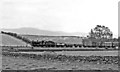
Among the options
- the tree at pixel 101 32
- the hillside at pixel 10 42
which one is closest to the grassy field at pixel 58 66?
the hillside at pixel 10 42

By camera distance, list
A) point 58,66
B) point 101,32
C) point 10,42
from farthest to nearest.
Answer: point 101,32
point 10,42
point 58,66

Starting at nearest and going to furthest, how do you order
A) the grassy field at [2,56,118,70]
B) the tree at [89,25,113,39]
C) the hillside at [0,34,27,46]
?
the grassy field at [2,56,118,70], the hillside at [0,34,27,46], the tree at [89,25,113,39]

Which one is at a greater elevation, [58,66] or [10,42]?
[10,42]

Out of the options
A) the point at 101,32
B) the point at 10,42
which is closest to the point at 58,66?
the point at 10,42

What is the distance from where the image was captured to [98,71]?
15523mm

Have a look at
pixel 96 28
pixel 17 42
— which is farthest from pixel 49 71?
pixel 96 28

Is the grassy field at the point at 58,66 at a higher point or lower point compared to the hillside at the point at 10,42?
lower

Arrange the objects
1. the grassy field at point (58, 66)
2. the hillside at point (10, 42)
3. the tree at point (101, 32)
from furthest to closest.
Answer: the tree at point (101, 32), the hillside at point (10, 42), the grassy field at point (58, 66)

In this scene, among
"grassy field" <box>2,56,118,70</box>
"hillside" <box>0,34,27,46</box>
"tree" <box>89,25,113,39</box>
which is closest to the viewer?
"grassy field" <box>2,56,118,70</box>

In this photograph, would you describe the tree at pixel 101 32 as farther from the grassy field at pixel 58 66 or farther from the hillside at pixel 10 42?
the grassy field at pixel 58 66

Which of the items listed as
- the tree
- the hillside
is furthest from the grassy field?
the tree

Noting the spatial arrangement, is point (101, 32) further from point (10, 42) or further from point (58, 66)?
point (58, 66)

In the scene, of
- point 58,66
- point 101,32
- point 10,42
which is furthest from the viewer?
point 101,32

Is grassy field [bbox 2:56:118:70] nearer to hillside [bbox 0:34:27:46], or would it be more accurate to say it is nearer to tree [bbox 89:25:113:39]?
hillside [bbox 0:34:27:46]
